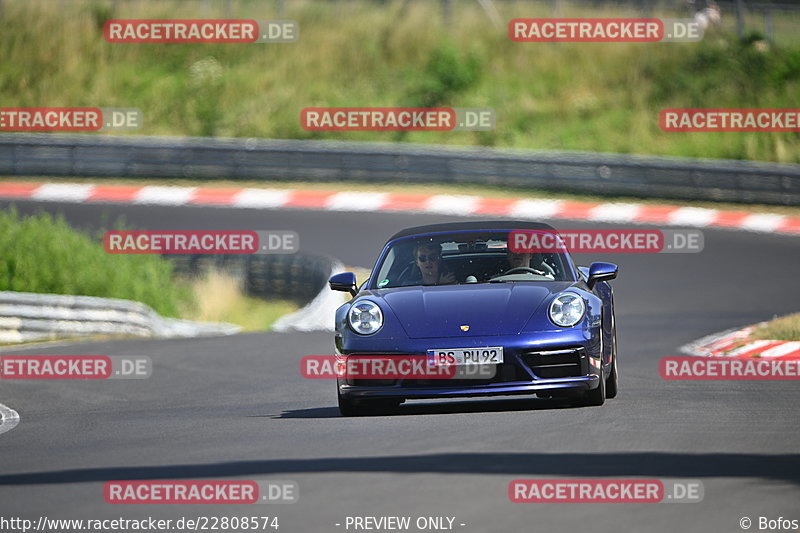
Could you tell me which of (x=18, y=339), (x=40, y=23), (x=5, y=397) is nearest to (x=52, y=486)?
(x=5, y=397)

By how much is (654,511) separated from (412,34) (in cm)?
3165

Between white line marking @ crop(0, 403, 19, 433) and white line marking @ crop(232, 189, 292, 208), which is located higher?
white line marking @ crop(232, 189, 292, 208)

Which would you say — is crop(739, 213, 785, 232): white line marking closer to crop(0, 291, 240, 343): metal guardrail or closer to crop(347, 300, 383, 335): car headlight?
crop(0, 291, 240, 343): metal guardrail

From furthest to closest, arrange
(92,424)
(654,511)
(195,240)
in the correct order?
(195,240) < (92,424) < (654,511)

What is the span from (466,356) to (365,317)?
773 mm

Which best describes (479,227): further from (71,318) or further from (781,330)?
(71,318)

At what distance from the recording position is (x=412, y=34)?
3662 cm

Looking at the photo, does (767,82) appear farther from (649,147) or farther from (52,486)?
(52,486)

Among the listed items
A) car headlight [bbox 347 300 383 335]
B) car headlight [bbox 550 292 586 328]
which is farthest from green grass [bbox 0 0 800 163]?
car headlight [bbox 347 300 383 335]

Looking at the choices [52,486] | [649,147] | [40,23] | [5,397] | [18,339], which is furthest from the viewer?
[40,23]

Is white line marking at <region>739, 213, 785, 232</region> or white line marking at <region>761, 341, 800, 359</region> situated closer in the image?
white line marking at <region>761, 341, 800, 359</region>

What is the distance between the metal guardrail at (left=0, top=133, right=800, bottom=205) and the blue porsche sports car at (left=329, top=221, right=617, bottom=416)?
16.7 metres

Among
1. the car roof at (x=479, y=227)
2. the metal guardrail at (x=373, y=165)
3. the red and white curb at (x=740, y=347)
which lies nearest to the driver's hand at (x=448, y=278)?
the car roof at (x=479, y=227)

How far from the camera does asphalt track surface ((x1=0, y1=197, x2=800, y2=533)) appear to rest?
19.5 ft
